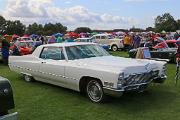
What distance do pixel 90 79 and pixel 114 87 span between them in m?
1.05

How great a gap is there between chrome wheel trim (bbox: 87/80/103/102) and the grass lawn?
6.8 inches

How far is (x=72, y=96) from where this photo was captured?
9.23 metres

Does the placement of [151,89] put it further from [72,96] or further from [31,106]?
[31,106]

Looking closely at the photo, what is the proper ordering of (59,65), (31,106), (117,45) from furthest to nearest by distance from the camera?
1. (117,45)
2. (59,65)
3. (31,106)

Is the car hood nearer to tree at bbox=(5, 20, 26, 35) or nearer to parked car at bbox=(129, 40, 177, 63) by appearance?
parked car at bbox=(129, 40, 177, 63)

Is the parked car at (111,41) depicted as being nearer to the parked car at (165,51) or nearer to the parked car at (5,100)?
the parked car at (165,51)

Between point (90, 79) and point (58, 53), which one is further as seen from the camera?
point (58, 53)

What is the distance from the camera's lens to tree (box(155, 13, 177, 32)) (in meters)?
93.7

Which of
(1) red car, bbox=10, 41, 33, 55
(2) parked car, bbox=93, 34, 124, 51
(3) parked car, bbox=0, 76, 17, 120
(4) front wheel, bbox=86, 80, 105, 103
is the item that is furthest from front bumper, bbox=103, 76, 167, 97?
(2) parked car, bbox=93, 34, 124, 51

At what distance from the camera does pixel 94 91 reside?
838 cm

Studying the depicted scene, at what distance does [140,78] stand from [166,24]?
92933 millimetres

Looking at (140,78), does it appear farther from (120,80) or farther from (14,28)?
(14,28)

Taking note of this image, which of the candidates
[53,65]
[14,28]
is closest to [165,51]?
[53,65]

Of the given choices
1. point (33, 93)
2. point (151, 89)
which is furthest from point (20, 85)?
point (151, 89)
